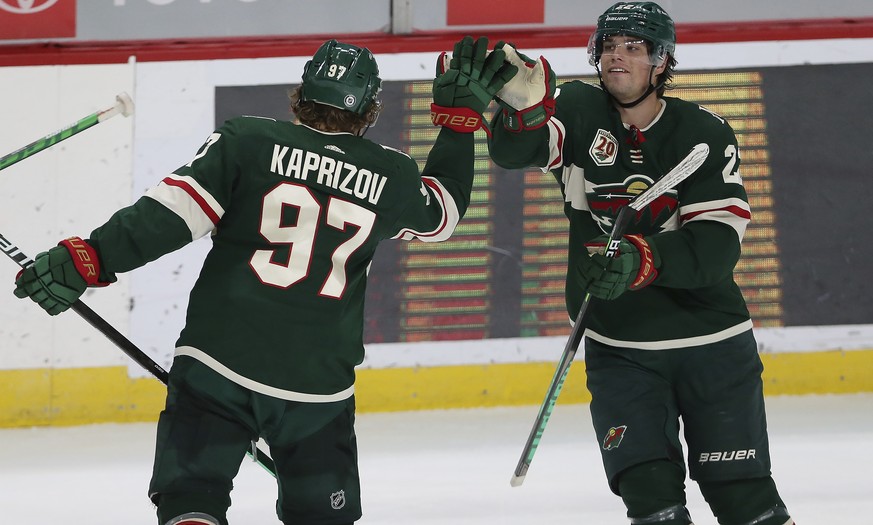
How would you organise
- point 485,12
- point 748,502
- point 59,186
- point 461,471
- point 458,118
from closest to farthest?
point 748,502 → point 458,118 → point 461,471 → point 59,186 → point 485,12

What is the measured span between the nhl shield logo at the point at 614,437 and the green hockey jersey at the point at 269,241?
0.57m

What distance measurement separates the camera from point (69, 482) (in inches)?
167

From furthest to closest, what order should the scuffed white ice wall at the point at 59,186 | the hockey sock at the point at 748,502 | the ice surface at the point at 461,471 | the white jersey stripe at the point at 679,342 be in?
the scuffed white ice wall at the point at 59,186 < the ice surface at the point at 461,471 < the white jersey stripe at the point at 679,342 < the hockey sock at the point at 748,502

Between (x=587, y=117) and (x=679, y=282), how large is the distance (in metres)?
0.43

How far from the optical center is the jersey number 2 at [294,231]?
231cm

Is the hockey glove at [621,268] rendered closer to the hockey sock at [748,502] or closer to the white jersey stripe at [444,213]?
the white jersey stripe at [444,213]

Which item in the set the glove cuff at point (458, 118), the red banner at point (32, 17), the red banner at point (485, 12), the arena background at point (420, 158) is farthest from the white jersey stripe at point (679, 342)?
the red banner at point (32, 17)

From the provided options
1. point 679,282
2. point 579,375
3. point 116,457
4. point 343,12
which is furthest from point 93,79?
point 679,282

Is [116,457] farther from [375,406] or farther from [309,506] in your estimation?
[309,506]

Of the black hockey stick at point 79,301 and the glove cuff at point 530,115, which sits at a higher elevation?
the glove cuff at point 530,115

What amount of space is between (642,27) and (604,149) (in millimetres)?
273

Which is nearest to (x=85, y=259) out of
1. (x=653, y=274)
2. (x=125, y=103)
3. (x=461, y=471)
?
(x=125, y=103)

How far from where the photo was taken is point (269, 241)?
232 cm

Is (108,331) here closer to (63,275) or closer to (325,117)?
(63,275)
